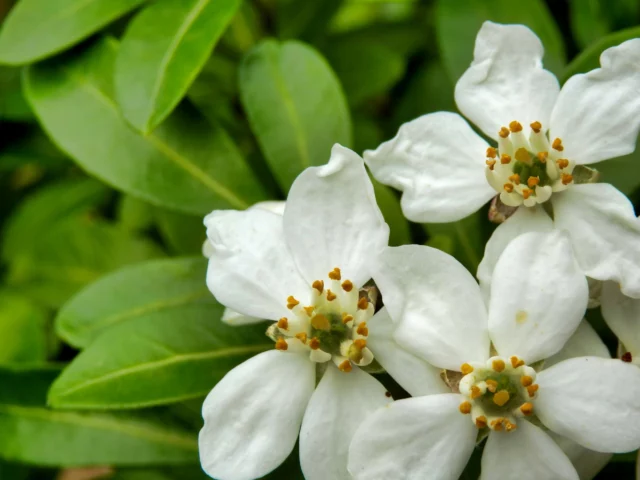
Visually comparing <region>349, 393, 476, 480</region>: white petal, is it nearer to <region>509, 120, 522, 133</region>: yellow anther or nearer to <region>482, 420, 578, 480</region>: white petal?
<region>482, 420, 578, 480</region>: white petal

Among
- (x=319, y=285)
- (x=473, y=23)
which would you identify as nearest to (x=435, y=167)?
(x=319, y=285)

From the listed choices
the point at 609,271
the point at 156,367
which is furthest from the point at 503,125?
the point at 156,367

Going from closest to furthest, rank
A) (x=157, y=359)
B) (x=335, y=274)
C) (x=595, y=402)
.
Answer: (x=595, y=402), (x=335, y=274), (x=157, y=359)

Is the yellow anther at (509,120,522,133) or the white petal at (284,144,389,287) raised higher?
the yellow anther at (509,120,522,133)

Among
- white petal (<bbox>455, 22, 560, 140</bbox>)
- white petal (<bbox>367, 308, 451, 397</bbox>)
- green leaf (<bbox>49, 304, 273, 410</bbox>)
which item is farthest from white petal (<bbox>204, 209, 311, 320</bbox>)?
white petal (<bbox>455, 22, 560, 140</bbox>)

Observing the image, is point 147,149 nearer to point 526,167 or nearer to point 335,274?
point 335,274

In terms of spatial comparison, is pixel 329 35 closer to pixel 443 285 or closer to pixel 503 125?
pixel 503 125

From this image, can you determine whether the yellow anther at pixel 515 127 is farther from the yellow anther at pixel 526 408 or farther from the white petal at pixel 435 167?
the yellow anther at pixel 526 408
